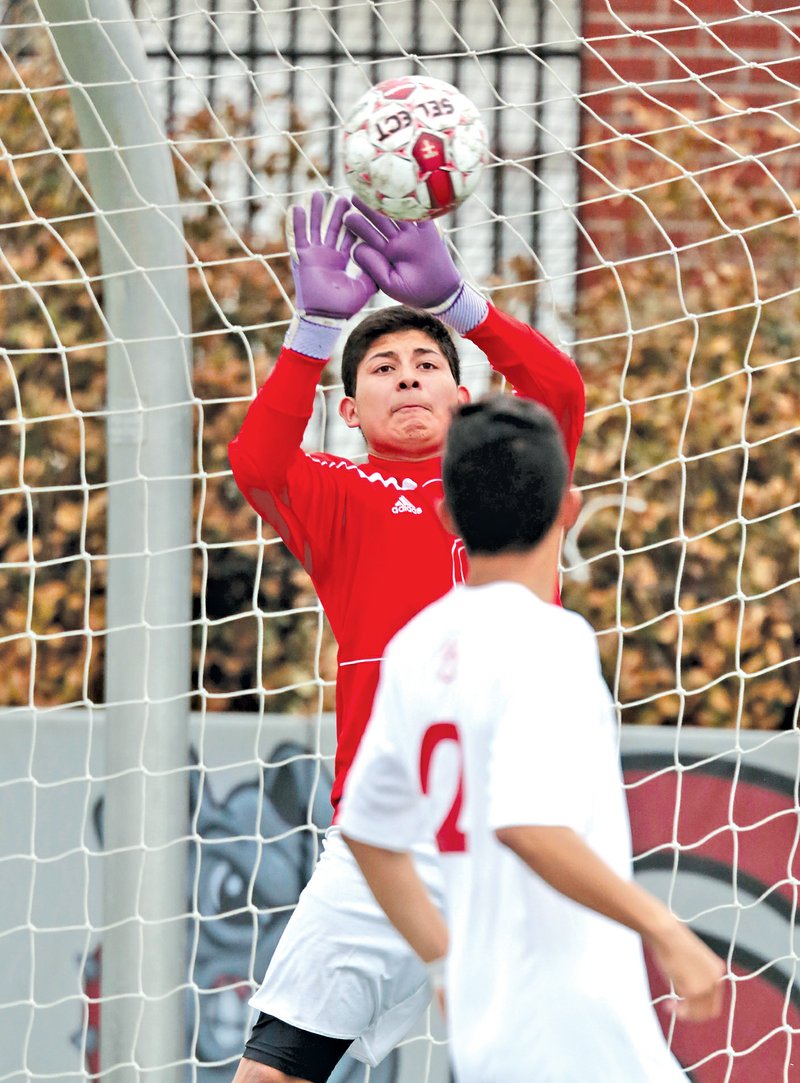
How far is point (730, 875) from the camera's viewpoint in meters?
3.59

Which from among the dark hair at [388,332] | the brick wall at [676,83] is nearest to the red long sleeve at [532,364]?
the dark hair at [388,332]

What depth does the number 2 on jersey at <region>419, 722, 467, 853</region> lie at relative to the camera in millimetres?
1681

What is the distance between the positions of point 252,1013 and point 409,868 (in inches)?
80.3

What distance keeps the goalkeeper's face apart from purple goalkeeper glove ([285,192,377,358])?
0.15 metres

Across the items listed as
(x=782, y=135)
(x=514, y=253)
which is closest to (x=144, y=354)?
(x=514, y=253)

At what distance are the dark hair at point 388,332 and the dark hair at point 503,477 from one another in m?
1.00

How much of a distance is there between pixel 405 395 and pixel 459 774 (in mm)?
1004

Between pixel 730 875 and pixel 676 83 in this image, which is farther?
pixel 676 83

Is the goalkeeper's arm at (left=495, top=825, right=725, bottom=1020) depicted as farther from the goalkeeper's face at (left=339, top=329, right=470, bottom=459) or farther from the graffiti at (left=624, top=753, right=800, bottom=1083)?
the graffiti at (left=624, top=753, right=800, bottom=1083)

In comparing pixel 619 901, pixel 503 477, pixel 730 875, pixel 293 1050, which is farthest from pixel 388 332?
pixel 730 875

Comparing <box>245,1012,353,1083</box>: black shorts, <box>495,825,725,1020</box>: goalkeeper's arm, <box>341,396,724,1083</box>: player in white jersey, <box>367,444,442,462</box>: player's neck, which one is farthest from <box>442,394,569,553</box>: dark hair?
<box>245,1012,353,1083</box>: black shorts

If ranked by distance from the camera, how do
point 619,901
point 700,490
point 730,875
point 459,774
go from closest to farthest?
point 619,901
point 459,774
point 730,875
point 700,490

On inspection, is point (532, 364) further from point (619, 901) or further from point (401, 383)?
point (619, 901)

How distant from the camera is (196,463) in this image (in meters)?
4.10
